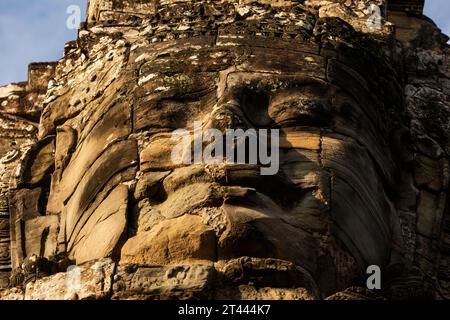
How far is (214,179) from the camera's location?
18406 mm

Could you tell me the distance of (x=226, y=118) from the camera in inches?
738

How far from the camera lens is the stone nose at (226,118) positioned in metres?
18.7

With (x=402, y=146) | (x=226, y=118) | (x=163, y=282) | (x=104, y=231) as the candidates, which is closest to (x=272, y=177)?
(x=226, y=118)

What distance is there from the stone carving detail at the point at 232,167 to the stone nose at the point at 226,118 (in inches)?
0.6

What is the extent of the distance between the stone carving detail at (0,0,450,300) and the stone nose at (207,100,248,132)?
2 centimetres

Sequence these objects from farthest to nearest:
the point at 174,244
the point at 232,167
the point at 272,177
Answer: the point at 272,177 → the point at 232,167 → the point at 174,244

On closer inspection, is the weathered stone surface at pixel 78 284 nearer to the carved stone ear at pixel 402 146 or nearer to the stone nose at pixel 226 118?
the stone nose at pixel 226 118

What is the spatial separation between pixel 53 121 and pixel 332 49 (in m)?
2.29

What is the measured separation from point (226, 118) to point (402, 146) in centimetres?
202

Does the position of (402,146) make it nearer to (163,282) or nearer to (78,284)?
(163,282)

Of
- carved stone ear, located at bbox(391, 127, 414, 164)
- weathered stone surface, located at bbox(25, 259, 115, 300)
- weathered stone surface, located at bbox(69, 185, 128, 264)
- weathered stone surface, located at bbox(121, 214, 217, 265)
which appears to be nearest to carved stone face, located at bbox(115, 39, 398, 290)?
weathered stone surface, located at bbox(121, 214, 217, 265)
